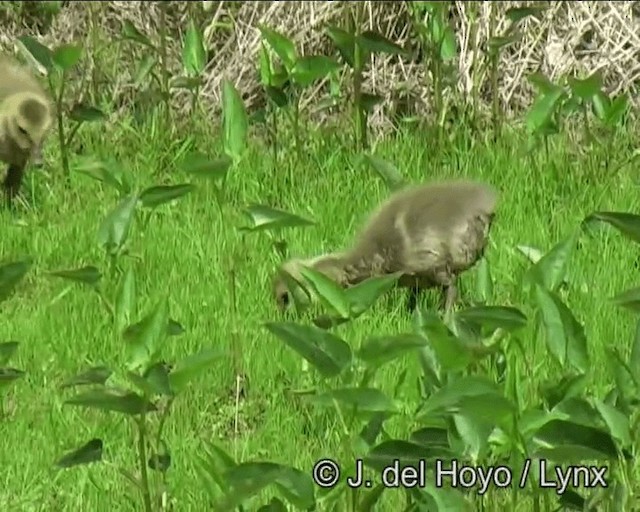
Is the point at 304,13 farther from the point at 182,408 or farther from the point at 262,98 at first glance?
the point at 182,408

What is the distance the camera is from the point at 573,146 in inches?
226

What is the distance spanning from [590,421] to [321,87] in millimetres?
3769

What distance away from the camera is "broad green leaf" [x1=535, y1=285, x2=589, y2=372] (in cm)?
292

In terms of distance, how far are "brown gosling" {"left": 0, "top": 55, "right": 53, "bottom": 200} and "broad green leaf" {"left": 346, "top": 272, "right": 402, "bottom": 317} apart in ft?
9.08

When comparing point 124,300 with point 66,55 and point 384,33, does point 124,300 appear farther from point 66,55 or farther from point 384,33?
point 384,33

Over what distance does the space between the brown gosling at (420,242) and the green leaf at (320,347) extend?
1593 millimetres

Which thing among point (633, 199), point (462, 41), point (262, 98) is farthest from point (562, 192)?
point (262, 98)

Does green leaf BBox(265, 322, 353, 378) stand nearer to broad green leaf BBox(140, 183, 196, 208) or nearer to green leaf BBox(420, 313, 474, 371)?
green leaf BBox(420, 313, 474, 371)

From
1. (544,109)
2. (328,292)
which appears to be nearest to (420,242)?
(544,109)

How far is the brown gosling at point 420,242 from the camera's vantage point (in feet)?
15.1

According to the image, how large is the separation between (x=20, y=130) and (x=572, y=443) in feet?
10.8

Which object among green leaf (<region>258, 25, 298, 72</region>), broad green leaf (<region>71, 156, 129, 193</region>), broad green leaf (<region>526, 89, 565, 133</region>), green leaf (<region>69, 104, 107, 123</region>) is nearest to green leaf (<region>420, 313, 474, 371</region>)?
broad green leaf (<region>71, 156, 129, 193</region>)

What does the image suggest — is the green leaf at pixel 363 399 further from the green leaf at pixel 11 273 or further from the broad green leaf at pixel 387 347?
the green leaf at pixel 11 273

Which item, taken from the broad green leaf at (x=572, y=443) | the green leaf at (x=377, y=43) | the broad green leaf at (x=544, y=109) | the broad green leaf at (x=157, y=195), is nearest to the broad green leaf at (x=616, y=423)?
the broad green leaf at (x=572, y=443)
